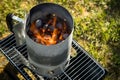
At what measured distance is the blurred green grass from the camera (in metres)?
5.11

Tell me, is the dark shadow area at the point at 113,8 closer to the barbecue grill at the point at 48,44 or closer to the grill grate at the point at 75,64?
the grill grate at the point at 75,64

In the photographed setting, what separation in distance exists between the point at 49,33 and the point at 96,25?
179cm

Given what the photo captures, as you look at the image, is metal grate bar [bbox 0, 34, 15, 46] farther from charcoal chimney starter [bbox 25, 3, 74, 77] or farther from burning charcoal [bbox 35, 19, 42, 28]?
burning charcoal [bbox 35, 19, 42, 28]

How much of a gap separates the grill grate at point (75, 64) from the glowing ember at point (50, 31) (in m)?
0.69

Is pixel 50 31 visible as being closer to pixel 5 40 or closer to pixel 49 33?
pixel 49 33

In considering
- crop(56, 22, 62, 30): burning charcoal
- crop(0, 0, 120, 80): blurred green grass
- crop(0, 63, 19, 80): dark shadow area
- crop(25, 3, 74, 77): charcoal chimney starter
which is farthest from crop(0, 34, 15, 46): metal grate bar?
crop(56, 22, 62, 30): burning charcoal

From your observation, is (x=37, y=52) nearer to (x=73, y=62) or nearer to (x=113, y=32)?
(x=73, y=62)

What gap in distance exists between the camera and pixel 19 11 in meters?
5.45

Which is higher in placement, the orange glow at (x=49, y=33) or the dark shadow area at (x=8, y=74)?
the orange glow at (x=49, y=33)

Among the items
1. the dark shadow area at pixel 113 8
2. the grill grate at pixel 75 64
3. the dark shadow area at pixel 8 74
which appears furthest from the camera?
the dark shadow area at pixel 113 8

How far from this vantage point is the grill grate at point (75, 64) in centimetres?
434

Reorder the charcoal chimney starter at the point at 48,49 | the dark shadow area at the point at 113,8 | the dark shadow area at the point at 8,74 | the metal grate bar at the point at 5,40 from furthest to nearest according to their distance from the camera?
the dark shadow area at the point at 113,8 < the dark shadow area at the point at 8,74 < the metal grate bar at the point at 5,40 < the charcoal chimney starter at the point at 48,49

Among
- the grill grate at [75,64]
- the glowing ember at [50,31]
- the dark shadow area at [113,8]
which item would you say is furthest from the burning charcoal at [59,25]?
the dark shadow area at [113,8]

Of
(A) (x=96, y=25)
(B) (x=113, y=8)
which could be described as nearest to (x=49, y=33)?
(A) (x=96, y=25)
